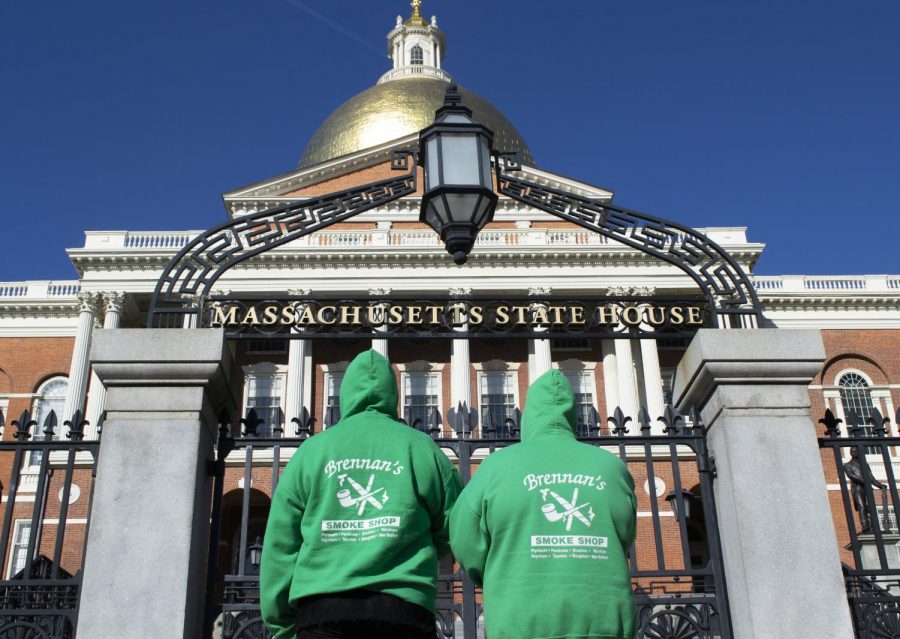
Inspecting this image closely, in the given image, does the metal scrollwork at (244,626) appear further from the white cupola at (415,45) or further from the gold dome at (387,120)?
the white cupola at (415,45)

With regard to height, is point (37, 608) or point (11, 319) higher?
point (11, 319)

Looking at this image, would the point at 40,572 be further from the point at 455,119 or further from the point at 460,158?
the point at 455,119

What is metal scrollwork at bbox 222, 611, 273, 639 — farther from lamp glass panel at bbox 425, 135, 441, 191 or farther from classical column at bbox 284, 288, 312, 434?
classical column at bbox 284, 288, 312, 434

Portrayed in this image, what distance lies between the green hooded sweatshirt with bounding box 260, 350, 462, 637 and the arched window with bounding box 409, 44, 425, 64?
5938cm

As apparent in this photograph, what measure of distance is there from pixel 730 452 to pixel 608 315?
3.94 feet

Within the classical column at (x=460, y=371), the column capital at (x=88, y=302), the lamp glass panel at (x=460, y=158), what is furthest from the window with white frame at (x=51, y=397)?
the lamp glass panel at (x=460, y=158)

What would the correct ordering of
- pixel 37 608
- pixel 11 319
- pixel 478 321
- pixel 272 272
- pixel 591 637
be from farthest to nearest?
Result: pixel 11 319, pixel 272 272, pixel 478 321, pixel 37 608, pixel 591 637

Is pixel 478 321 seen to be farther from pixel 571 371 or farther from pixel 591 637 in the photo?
pixel 571 371

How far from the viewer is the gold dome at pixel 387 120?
49.6 meters

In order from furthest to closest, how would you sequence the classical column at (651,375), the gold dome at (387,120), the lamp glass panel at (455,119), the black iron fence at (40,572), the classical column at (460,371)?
the gold dome at (387,120) → the classical column at (651,375) → the classical column at (460,371) → the lamp glass panel at (455,119) → the black iron fence at (40,572)

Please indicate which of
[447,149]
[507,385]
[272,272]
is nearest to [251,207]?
[272,272]

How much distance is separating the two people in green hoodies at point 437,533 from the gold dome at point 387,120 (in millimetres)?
44197

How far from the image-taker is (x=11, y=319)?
4097 centimetres

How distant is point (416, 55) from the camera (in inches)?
2445
